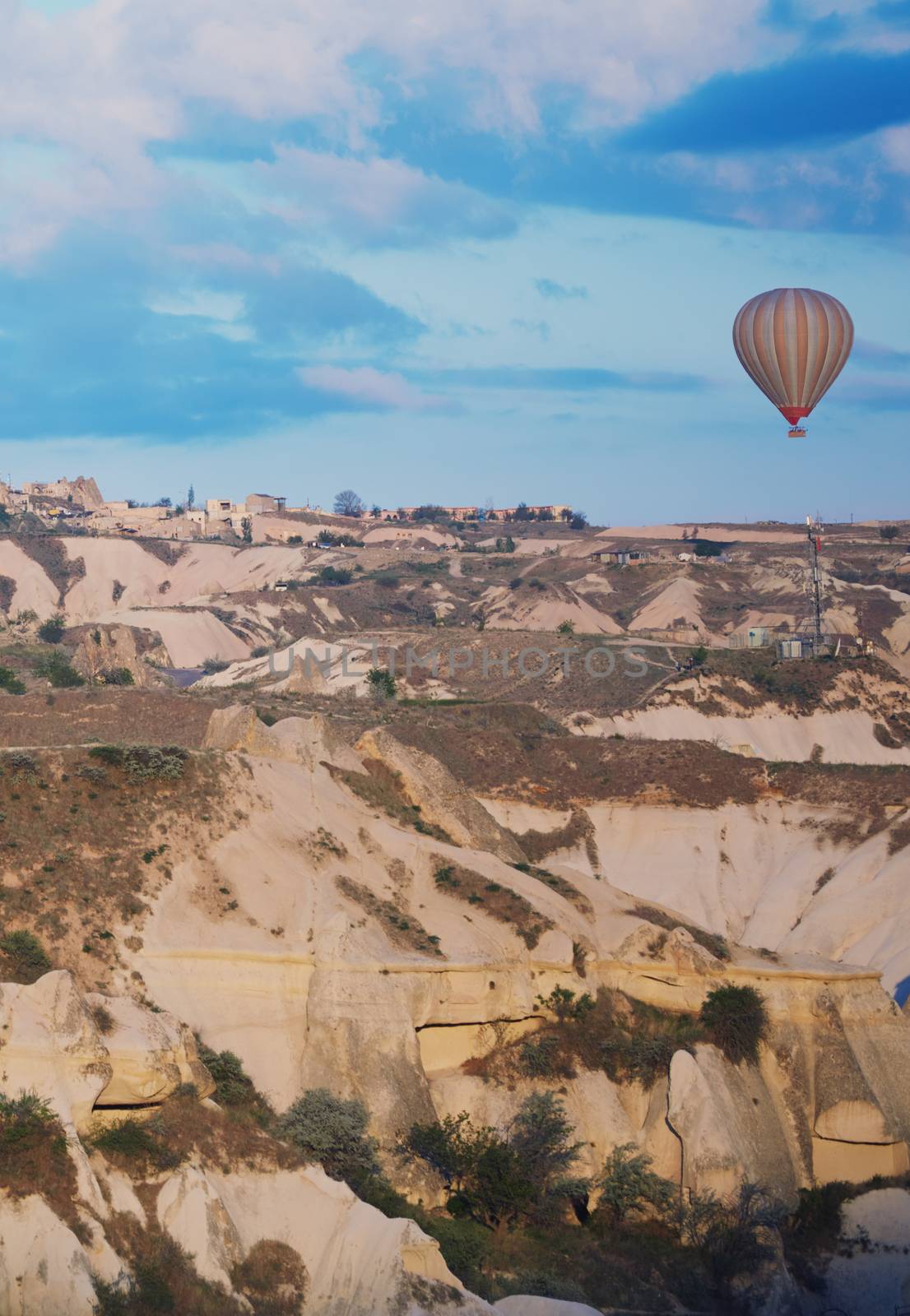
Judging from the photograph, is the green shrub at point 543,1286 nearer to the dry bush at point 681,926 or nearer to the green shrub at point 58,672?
the dry bush at point 681,926

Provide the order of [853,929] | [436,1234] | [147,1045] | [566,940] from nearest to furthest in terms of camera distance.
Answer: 1. [147,1045]
2. [436,1234]
3. [566,940]
4. [853,929]

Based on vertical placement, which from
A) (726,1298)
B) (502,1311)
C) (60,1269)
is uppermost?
(60,1269)

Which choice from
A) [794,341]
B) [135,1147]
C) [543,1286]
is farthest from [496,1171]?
[794,341]

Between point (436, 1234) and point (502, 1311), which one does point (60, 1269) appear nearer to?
point (502, 1311)

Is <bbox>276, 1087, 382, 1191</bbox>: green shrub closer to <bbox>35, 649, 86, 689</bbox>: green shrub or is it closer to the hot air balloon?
the hot air balloon

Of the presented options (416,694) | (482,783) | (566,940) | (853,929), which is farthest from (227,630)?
(566,940)

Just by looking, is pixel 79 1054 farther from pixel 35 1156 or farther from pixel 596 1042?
pixel 596 1042
